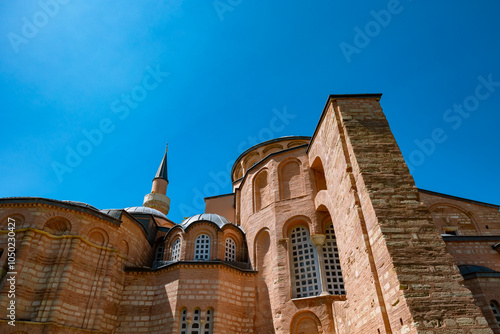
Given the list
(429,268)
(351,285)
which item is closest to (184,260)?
(351,285)

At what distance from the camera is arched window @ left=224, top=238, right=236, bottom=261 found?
15.5 metres

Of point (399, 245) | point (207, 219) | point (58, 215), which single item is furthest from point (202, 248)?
point (399, 245)

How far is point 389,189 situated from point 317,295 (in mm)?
6208

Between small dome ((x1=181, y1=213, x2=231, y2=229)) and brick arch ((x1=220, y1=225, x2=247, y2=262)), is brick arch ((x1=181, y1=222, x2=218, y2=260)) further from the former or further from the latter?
brick arch ((x1=220, y1=225, x2=247, y2=262))

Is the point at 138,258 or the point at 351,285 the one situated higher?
the point at 138,258

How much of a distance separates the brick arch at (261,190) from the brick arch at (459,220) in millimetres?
8607

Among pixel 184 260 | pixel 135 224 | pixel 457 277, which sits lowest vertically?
pixel 457 277

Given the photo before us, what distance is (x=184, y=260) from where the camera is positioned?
14.2 m

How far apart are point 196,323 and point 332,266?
5423mm

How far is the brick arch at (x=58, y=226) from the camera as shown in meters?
13.3

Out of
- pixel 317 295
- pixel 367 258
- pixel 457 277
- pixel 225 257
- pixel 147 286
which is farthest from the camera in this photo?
pixel 225 257

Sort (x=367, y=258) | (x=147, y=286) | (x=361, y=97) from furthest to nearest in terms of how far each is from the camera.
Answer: (x=147, y=286)
(x=361, y=97)
(x=367, y=258)

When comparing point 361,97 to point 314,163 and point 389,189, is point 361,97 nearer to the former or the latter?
point 389,189

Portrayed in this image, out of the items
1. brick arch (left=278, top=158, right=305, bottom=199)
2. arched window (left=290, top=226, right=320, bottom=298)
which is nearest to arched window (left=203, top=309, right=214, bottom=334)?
arched window (left=290, top=226, right=320, bottom=298)
